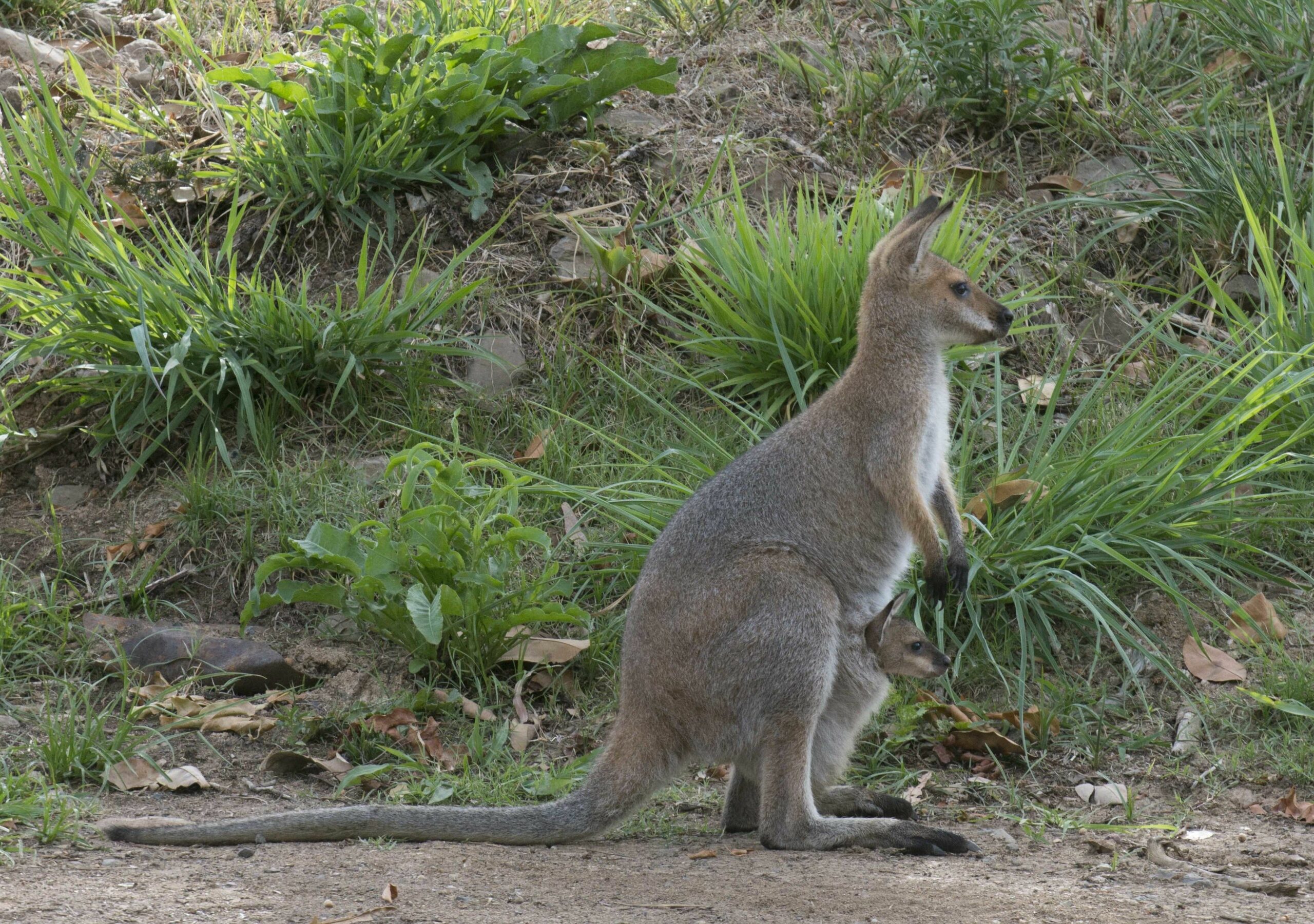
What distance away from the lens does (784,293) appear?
19.7ft

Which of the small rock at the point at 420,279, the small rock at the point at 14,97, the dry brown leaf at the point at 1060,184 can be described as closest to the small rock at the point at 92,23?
the small rock at the point at 14,97

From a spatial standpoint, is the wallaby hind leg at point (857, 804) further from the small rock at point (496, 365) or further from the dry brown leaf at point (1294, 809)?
the small rock at point (496, 365)

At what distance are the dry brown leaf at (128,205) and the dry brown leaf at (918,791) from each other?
183 inches

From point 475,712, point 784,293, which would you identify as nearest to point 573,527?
point 475,712

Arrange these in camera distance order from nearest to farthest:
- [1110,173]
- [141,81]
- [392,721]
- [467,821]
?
1. [467,821]
2. [392,721]
3. [1110,173]
4. [141,81]

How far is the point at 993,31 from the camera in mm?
7363

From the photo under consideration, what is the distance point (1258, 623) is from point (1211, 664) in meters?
0.28

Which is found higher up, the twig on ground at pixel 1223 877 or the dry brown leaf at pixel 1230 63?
the dry brown leaf at pixel 1230 63

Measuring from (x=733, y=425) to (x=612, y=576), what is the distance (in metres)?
0.93

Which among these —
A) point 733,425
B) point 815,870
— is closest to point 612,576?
point 733,425

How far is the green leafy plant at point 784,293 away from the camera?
19.5 feet

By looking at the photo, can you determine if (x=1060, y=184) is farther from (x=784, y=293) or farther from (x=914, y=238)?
(x=914, y=238)

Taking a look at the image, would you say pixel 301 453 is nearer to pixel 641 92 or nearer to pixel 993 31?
pixel 641 92

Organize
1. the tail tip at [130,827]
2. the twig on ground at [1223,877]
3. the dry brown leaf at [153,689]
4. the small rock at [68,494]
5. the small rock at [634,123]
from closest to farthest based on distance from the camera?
the twig on ground at [1223,877]
the tail tip at [130,827]
the dry brown leaf at [153,689]
the small rock at [68,494]
the small rock at [634,123]
